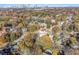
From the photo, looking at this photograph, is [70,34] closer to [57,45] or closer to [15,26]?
[57,45]

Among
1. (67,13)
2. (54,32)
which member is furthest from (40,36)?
(67,13)

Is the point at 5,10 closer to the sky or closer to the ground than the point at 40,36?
closer to the sky
